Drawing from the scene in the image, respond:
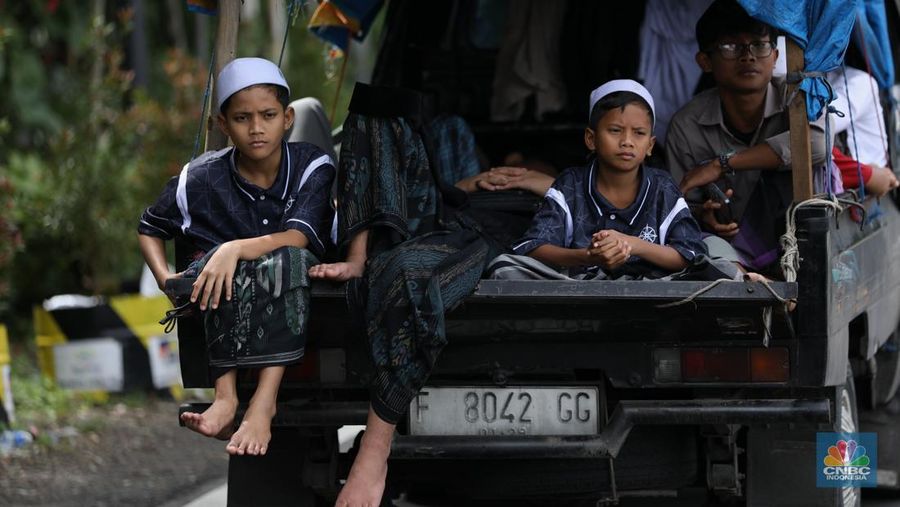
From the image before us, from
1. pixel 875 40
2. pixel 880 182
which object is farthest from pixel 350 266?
pixel 875 40

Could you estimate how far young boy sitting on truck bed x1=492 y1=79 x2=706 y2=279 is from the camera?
4.47 meters

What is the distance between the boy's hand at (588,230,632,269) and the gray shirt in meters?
0.93

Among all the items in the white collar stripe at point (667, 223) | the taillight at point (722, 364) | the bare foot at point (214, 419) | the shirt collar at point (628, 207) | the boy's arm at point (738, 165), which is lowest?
the bare foot at point (214, 419)

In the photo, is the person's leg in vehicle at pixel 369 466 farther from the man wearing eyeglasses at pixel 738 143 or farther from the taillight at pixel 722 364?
the man wearing eyeglasses at pixel 738 143

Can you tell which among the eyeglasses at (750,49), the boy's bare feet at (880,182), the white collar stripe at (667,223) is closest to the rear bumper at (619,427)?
the white collar stripe at (667,223)

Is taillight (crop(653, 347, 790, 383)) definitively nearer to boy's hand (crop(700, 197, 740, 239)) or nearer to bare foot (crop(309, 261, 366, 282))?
boy's hand (crop(700, 197, 740, 239))

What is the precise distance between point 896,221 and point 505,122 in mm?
2211

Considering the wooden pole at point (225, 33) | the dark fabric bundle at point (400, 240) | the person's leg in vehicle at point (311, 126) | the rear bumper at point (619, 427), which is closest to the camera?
the dark fabric bundle at point (400, 240)

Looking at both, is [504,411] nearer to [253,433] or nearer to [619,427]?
[619,427]

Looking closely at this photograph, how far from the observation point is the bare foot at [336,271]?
4180 mm

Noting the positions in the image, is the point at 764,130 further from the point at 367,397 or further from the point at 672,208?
the point at 367,397

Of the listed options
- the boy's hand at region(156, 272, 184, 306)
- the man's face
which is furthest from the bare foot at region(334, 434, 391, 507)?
the man's face

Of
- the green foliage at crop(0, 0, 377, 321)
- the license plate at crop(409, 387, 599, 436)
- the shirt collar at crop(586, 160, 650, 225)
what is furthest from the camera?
the green foliage at crop(0, 0, 377, 321)

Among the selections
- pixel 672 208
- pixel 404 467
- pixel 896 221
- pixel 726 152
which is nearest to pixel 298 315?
pixel 404 467
